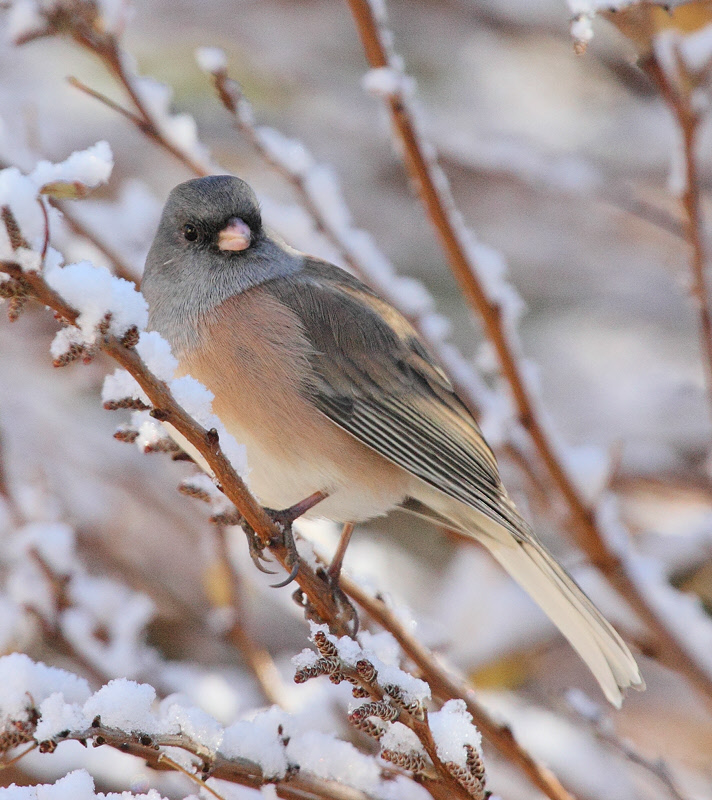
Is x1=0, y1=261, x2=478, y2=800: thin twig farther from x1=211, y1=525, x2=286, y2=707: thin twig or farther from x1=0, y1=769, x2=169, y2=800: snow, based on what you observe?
x1=211, y1=525, x2=286, y2=707: thin twig

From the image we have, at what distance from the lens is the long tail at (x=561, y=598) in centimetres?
193

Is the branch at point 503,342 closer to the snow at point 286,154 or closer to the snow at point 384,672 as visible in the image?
the snow at point 286,154

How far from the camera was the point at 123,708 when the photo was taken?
42.2 inches

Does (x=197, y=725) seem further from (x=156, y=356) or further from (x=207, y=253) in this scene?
(x=207, y=253)

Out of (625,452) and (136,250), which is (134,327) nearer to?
(136,250)

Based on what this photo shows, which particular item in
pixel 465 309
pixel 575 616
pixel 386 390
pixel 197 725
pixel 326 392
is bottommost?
pixel 197 725

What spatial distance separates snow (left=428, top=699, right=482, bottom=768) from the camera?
116cm

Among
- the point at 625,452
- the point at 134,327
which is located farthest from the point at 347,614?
the point at 625,452

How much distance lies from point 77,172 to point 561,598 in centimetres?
144

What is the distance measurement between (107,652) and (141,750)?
1293 mm

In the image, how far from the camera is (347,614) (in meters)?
1.90

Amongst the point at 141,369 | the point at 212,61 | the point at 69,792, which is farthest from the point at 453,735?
the point at 212,61

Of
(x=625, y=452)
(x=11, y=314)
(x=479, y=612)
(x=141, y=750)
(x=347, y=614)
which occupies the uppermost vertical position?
(x=625, y=452)

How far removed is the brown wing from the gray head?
0.26ft
